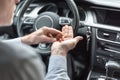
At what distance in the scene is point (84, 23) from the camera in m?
2.41

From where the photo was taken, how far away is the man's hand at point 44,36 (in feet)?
6.48

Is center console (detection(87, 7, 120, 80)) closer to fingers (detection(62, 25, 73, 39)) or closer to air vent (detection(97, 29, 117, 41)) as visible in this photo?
air vent (detection(97, 29, 117, 41))

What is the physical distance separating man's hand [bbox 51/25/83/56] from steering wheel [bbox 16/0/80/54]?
10 cm

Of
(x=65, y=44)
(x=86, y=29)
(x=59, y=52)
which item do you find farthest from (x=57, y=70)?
(x=86, y=29)

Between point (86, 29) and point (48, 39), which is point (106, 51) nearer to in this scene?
point (86, 29)

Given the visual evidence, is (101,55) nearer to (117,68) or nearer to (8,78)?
(117,68)

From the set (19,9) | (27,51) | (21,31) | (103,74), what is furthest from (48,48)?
(27,51)

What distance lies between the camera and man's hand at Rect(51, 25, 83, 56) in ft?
6.01

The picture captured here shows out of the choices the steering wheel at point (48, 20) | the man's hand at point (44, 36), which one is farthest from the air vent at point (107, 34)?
the man's hand at point (44, 36)

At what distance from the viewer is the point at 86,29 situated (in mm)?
2410

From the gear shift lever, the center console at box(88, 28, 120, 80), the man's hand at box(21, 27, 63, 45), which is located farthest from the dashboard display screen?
the man's hand at box(21, 27, 63, 45)

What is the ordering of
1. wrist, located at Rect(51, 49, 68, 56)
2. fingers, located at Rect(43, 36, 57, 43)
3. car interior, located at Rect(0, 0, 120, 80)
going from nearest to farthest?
1. wrist, located at Rect(51, 49, 68, 56)
2. fingers, located at Rect(43, 36, 57, 43)
3. car interior, located at Rect(0, 0, 120, 80)

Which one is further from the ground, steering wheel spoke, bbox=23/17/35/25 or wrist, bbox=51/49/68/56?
wrist, bbox=51/49/68/56

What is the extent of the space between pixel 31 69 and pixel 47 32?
107 cm
